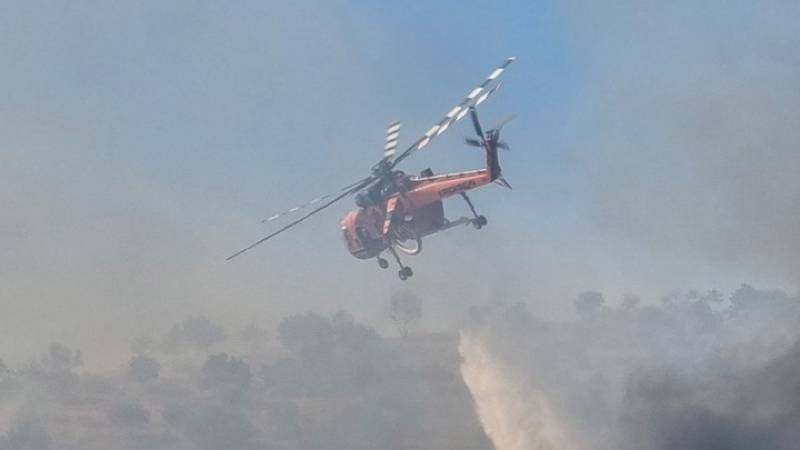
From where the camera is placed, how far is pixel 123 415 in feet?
486

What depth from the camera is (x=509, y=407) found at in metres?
112

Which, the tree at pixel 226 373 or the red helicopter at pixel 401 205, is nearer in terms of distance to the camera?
the red helicopter at pixel 401 205

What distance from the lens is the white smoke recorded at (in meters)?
107

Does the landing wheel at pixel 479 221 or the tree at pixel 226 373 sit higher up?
the tree at pixel 226 373

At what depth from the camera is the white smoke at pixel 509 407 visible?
10725 cm

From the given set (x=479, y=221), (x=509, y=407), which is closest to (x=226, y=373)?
(x=509, y=407)

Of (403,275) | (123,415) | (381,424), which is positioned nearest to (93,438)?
(123,415)

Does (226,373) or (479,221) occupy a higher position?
(226,373)

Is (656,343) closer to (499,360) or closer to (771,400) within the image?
(499,360)

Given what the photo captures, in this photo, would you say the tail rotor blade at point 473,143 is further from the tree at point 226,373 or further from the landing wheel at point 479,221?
the tree at point 226,373

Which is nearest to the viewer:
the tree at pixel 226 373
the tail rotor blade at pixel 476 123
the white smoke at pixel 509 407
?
the tail rotor blade at pixel 476 123

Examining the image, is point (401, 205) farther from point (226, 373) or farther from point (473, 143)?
point (226, 373)

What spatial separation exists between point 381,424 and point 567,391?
3258 centimetres

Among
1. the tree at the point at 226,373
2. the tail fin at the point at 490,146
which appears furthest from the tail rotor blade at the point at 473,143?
the tree at the point at 226,373
